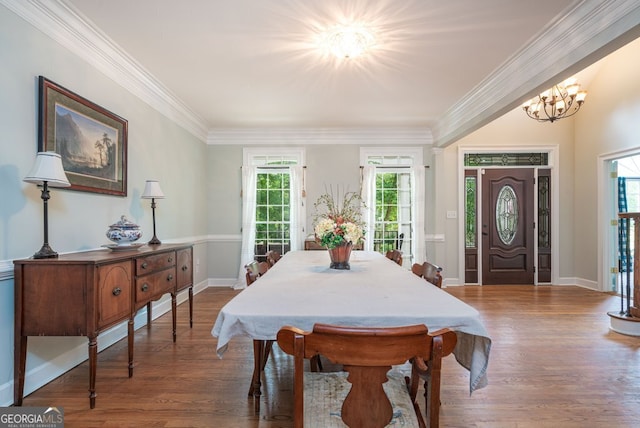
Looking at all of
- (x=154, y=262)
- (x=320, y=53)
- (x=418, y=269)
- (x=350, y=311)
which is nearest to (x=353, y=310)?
(x=350, y=311)

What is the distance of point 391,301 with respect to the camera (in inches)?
61.6

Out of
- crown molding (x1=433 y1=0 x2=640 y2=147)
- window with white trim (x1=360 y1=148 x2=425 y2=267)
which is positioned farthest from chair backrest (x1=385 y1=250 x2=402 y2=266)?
window with white trim (x1=360 y1=148 x2=425 y2=267)

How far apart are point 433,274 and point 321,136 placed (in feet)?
12.6

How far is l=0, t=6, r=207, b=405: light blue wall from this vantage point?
6.54 feet

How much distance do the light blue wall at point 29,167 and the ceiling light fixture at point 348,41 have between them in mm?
2005

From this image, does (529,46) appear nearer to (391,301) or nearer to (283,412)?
(391,301)

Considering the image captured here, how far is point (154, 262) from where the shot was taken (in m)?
2.68

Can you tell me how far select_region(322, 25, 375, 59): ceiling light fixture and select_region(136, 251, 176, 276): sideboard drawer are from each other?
2.27 meters

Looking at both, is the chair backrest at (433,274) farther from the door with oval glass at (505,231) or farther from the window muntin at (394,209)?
the door with oval glass at (505,231)

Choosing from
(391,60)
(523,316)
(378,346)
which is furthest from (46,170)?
(523,316)

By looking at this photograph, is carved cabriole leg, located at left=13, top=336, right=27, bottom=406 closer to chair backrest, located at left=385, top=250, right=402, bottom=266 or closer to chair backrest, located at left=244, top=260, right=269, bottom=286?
chair backrest, located at left=244, top=260, right=269, bottom=286

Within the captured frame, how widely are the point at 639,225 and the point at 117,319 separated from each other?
4.74 meters

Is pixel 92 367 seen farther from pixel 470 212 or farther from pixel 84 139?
pixel 470 212

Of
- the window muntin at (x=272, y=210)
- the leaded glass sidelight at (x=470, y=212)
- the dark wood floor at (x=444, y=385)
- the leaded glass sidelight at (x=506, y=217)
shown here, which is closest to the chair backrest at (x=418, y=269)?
the dark wood floor at (x=444, y=385)
